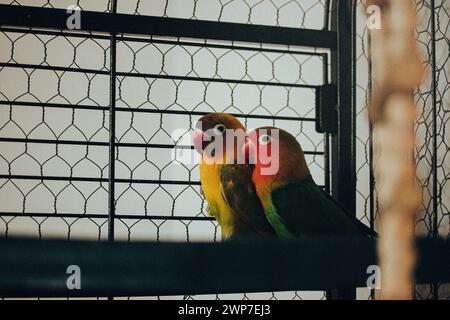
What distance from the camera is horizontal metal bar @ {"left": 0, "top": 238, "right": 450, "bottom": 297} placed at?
0.68 feet

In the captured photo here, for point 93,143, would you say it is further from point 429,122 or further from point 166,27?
point 429,122

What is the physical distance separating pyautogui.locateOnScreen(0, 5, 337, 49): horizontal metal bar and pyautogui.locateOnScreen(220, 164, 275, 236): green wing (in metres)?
0.21

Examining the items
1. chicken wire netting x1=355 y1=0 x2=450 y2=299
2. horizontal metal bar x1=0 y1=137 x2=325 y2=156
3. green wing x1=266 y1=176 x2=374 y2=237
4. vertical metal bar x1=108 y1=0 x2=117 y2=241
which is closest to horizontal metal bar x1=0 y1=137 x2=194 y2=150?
horizontal metal bar x1=0 y1=137 x2=325 y2=156

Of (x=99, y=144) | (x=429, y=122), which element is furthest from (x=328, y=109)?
(x=99, y=144)

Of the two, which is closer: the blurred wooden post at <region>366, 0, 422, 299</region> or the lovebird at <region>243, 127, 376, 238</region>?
the blurred wooden post at <region>366, 0, 422, 299</region>

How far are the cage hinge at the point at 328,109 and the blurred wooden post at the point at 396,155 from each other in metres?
0.06

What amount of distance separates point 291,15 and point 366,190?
397 mm

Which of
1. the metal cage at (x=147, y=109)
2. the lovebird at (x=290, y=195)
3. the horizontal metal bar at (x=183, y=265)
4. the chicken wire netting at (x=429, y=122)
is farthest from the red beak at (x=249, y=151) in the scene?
the horizontal metal bar at (x=183, y=265)

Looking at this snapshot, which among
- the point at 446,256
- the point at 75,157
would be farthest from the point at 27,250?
the point at 75,157

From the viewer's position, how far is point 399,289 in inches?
13.6

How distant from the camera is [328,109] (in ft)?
2.67

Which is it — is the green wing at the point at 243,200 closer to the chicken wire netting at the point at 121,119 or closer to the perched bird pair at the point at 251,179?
the perched bird pair at the point at 251,179

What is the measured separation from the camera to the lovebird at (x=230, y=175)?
29.1 inches

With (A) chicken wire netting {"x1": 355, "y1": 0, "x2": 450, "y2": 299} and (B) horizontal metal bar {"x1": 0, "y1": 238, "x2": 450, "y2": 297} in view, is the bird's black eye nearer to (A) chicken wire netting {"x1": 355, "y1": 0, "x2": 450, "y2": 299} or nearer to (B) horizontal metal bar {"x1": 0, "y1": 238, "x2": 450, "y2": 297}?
(A) chicken wire netting {"x1": 355, "y1": 0, "x2": 450, "y2": 299}
